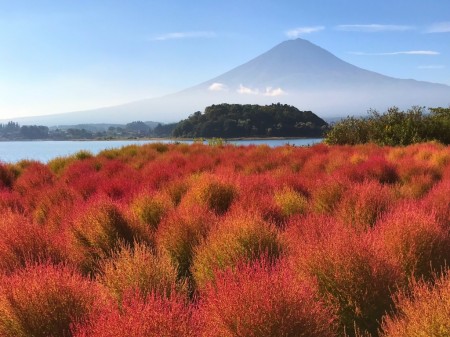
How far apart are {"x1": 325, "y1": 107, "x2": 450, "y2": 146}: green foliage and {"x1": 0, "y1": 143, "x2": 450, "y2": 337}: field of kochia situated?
1274 cm

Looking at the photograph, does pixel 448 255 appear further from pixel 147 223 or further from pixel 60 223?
pixel 60 223

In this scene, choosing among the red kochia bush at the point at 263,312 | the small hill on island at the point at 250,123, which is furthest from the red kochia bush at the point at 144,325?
the small hill on island at the point at 250,123

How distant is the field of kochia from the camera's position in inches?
110

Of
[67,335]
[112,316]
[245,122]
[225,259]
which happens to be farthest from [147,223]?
[245,122]

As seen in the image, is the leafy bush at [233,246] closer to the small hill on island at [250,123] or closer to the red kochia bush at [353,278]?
the red kochia bush at [353,278]

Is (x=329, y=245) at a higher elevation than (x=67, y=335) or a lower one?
higher

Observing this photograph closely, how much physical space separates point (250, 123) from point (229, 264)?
197 feet

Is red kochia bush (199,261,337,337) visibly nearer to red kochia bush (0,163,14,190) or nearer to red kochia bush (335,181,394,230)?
red kochia bush (335,181,394,230)

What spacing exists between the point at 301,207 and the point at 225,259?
10.5 feet

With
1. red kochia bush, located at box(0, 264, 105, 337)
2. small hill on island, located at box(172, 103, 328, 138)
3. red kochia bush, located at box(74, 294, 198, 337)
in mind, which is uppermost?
small hill on island, located at box(172, 103, 328, 138)

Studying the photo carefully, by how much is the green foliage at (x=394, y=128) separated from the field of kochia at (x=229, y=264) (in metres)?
12.7

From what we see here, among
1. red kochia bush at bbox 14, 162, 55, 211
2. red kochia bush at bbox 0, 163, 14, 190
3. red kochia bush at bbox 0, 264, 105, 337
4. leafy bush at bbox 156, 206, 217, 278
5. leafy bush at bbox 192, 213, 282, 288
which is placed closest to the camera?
red kochia bush at bbox 0, 264, 105, 337

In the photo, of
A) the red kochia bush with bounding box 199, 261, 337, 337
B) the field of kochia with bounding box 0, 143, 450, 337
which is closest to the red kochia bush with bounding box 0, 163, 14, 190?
the field of kochia with bounding box 0, 143, 450, 337

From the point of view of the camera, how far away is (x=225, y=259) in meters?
4.60
